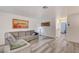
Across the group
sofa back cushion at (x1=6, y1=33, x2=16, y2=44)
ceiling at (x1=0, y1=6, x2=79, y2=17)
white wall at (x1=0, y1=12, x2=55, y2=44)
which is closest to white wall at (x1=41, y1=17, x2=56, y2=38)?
white wall at (x1=0, y1=12, x2=55, y2=44)

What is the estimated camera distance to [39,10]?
1722mm

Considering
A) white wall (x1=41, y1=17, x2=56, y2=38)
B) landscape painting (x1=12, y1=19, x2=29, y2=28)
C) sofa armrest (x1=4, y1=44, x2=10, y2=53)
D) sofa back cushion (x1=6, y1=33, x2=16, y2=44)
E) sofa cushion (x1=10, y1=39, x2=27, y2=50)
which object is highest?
landscape painting (x1=12, y1=19, x2=29, y2=28)

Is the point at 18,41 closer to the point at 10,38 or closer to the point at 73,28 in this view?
the point at 10,38

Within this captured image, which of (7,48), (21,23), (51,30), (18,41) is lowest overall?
(7,48)

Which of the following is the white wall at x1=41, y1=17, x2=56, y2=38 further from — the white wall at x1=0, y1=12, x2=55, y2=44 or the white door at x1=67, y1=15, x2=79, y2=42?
the white door at x1=67, y1=15, x2=79, y2=42

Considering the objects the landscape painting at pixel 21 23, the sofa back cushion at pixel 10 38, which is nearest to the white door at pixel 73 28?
the landscape painting at pixel 21 23

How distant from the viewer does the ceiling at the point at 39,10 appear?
167 centimetres

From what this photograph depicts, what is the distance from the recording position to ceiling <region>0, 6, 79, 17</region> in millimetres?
1667

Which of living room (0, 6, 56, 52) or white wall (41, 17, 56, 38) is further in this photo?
white wall (41, 17, 56, 38)

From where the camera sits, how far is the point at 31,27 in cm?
179

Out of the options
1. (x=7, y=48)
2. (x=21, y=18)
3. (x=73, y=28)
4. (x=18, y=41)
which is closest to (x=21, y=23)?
(x=21, y=18)
